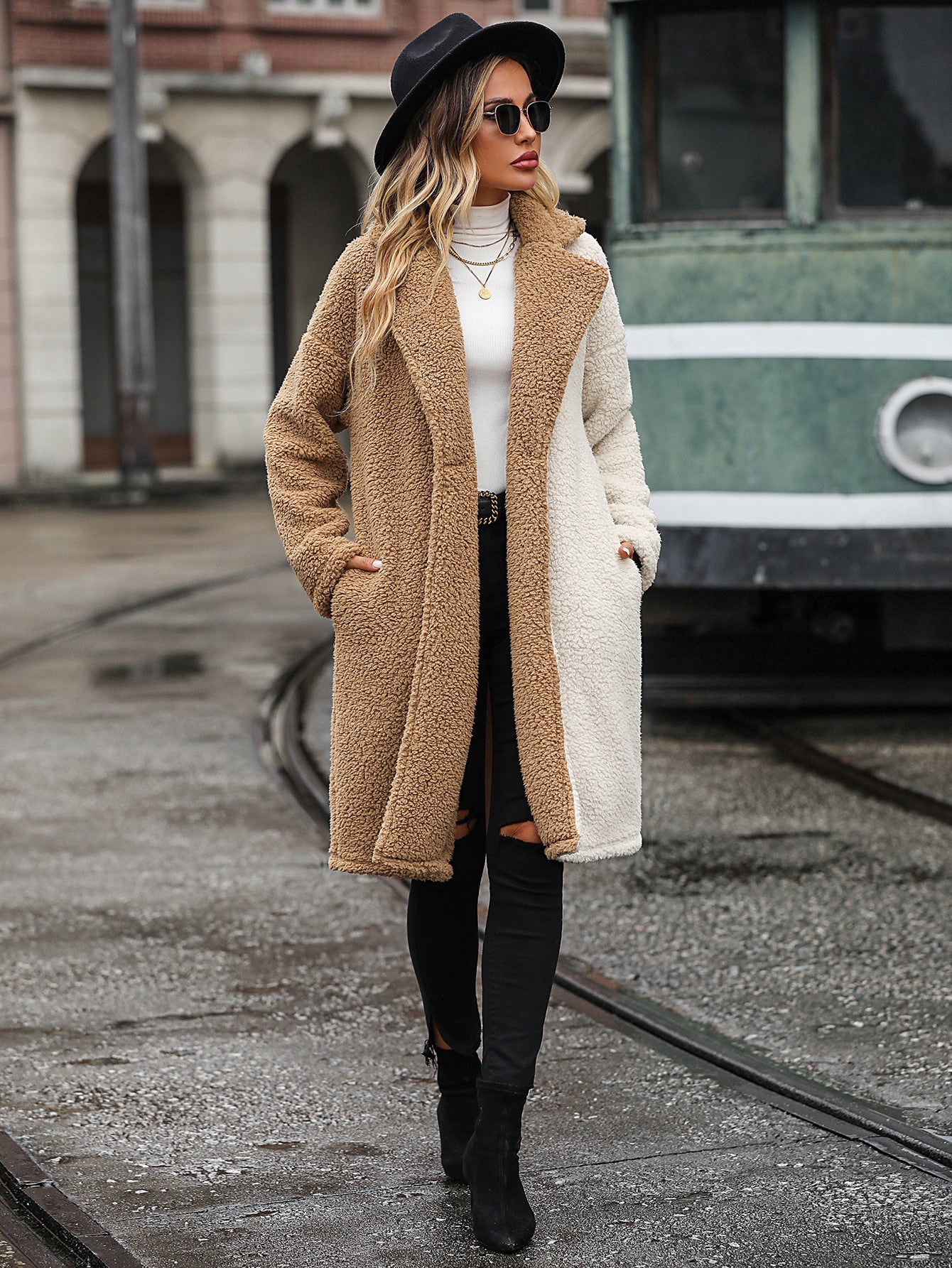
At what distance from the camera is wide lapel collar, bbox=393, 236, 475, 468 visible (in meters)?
3.31

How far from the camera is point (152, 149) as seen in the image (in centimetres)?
2562

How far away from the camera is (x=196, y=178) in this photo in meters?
25.1

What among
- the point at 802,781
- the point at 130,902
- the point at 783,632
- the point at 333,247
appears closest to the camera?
the point at 130,902

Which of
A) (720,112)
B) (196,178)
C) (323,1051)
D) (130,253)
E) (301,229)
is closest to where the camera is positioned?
(323,1051)

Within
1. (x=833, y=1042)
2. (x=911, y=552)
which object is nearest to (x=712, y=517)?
(x=911, y=552)

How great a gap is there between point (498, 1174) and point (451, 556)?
96 centimetres

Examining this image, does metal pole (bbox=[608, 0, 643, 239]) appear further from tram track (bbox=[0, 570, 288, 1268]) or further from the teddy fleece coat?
tram track (bbox=[0, 570, 288, 1268])

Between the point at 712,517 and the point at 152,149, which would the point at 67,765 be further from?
the point at 152,149

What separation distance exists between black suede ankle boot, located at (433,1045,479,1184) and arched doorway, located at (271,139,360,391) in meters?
23.7

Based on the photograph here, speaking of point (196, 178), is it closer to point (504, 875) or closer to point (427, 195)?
point (427, 195)

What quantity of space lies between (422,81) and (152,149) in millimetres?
23147

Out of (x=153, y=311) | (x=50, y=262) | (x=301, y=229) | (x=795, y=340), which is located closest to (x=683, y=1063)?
(x=795, y=340)

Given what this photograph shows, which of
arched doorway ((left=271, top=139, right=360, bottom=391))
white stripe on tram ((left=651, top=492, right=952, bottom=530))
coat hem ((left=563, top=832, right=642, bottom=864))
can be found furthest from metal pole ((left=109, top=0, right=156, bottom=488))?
coat hem ((left=563, top=832, right=642, bottom=864))

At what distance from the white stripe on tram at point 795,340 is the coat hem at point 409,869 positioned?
3.83m
